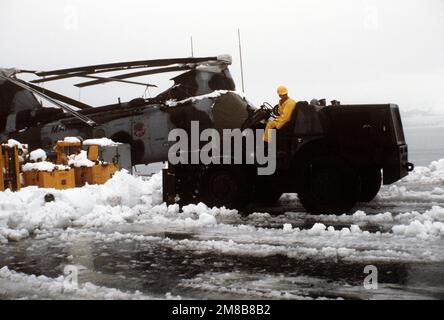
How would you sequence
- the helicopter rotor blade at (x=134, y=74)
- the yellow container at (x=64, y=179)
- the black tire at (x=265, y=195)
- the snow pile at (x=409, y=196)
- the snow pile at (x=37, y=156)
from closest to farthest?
the black tire at (x=265, y=195)
the snow pile at (x=409, y=196)
the yellow container at (x=64, y=179)
the snow pile at (x=37, y=156)
the helicopter rotor blade at (x=134, y=74)

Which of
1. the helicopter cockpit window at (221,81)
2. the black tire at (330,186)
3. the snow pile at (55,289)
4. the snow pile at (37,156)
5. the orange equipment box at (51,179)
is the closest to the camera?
the snow pile at (55,289)

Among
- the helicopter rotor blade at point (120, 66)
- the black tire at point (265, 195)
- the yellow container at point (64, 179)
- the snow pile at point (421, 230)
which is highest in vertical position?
the helicopter rotor blade at point (120, 66)

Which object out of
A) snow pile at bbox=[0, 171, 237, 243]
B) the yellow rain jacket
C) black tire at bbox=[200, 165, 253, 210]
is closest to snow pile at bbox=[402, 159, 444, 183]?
the yellow rain jacket

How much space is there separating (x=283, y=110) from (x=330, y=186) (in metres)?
1.56

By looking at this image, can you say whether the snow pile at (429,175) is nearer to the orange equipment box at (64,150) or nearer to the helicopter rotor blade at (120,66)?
the helicopter rotor blade at (120,66)

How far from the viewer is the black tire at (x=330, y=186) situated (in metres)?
7.55

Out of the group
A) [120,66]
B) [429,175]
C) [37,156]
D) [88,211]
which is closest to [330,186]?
[88,211]

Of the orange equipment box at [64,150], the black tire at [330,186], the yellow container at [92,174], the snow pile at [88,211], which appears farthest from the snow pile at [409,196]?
the orange equipment box at [64,150]

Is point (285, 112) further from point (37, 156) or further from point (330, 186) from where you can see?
point (37, 156)

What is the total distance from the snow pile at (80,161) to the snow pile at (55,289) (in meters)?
6.10

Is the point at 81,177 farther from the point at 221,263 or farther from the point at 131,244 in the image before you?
the point at 221,263

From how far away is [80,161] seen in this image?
1055 centimetres

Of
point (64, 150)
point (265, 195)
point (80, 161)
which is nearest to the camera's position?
point (265, 195)
